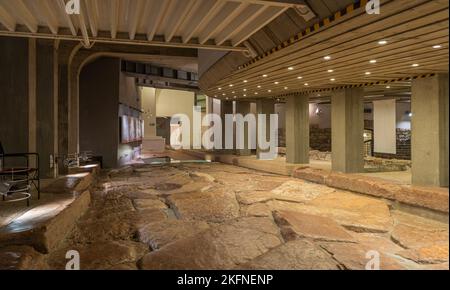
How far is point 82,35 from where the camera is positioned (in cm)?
594

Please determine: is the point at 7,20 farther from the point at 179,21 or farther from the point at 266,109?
the point at 266,109

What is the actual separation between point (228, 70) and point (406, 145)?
1334 cm

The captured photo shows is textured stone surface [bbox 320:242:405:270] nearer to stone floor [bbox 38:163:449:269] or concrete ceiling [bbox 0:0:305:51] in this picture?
stone floor [bbox 38:163:449:269]

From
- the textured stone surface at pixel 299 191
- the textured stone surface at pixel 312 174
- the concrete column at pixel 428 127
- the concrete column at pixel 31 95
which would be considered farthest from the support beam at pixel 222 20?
the textured stone surface at pixel 312 174

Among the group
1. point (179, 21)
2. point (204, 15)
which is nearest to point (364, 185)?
point (204, 15)

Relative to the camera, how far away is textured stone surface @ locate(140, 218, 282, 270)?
4.21 metres

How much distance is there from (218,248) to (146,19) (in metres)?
3.88

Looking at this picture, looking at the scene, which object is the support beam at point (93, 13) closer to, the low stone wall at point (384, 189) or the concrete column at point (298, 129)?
the low stone wall at point (384, 189)

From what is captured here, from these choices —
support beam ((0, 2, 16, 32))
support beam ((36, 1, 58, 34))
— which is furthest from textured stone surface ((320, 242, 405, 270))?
support beam ((0, 2, 16, 32))

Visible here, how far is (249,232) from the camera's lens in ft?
18.3

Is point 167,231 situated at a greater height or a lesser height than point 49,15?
lesser

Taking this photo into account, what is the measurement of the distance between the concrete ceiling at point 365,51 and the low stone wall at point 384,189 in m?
2.49
